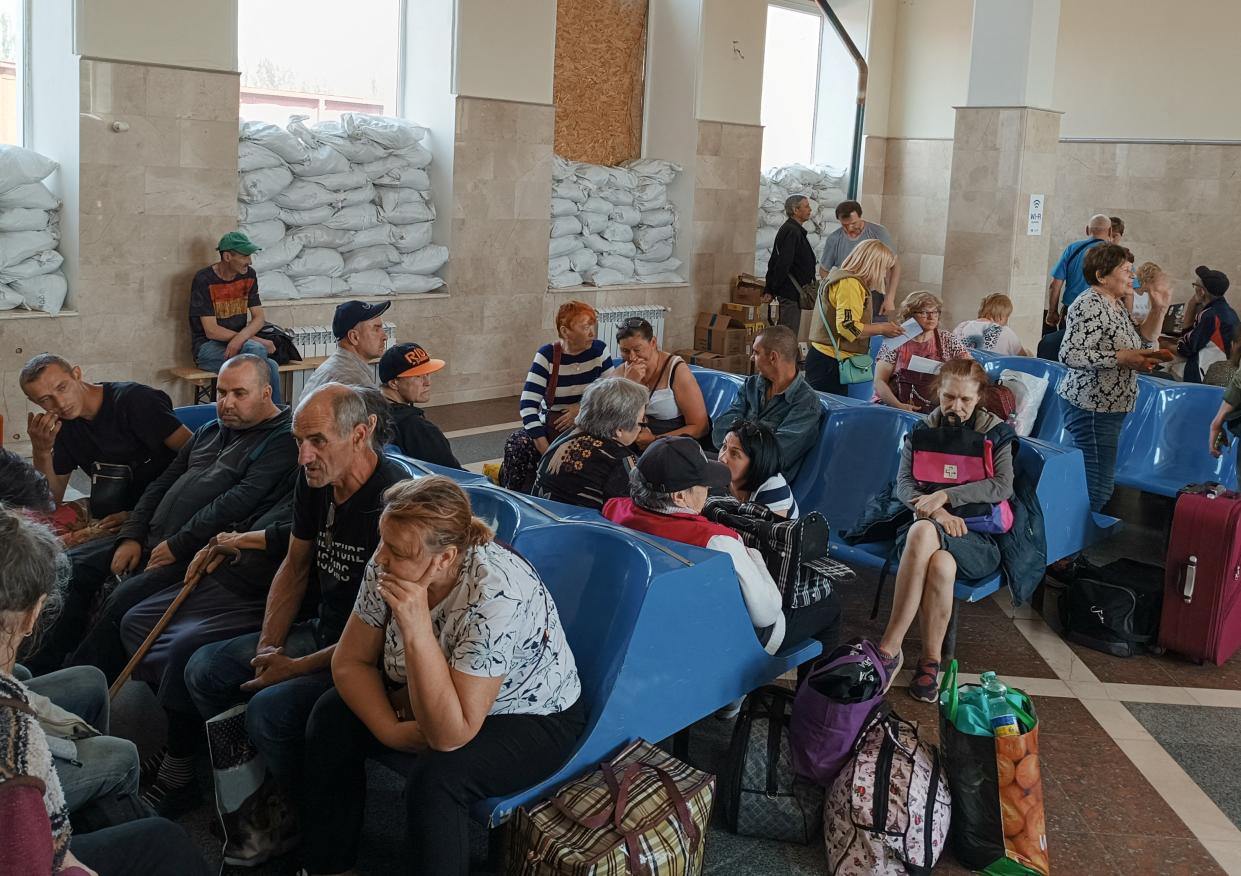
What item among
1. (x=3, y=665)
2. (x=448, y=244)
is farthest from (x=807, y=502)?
(x=448, y=244)

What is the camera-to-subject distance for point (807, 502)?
5.93 metres

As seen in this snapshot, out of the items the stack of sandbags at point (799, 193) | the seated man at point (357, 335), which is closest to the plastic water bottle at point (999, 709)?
the seated man at point (357, 335)

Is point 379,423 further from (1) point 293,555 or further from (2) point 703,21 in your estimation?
(2) point 703,21

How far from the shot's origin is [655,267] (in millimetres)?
12508

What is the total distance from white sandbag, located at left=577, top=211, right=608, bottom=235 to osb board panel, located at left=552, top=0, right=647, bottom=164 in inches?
34.2

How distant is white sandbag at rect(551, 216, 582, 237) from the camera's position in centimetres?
1141

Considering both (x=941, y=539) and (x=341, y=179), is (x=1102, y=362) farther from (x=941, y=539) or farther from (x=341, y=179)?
(x=341, y=179)

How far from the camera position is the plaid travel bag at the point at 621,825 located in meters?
3.10

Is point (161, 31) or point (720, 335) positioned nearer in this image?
point (161, 31)

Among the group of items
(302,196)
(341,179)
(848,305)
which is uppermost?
(341,179)

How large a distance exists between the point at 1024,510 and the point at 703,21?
8.27m

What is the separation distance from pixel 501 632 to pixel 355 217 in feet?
24.1

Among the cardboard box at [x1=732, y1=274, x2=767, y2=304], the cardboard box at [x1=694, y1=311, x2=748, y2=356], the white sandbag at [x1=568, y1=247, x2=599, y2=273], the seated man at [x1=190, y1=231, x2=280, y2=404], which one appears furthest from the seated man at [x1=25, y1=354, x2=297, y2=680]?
the cardboard box at [x1=732, y1=274, x2=767, y2=304]

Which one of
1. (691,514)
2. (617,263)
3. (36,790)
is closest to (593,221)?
(617,263)
